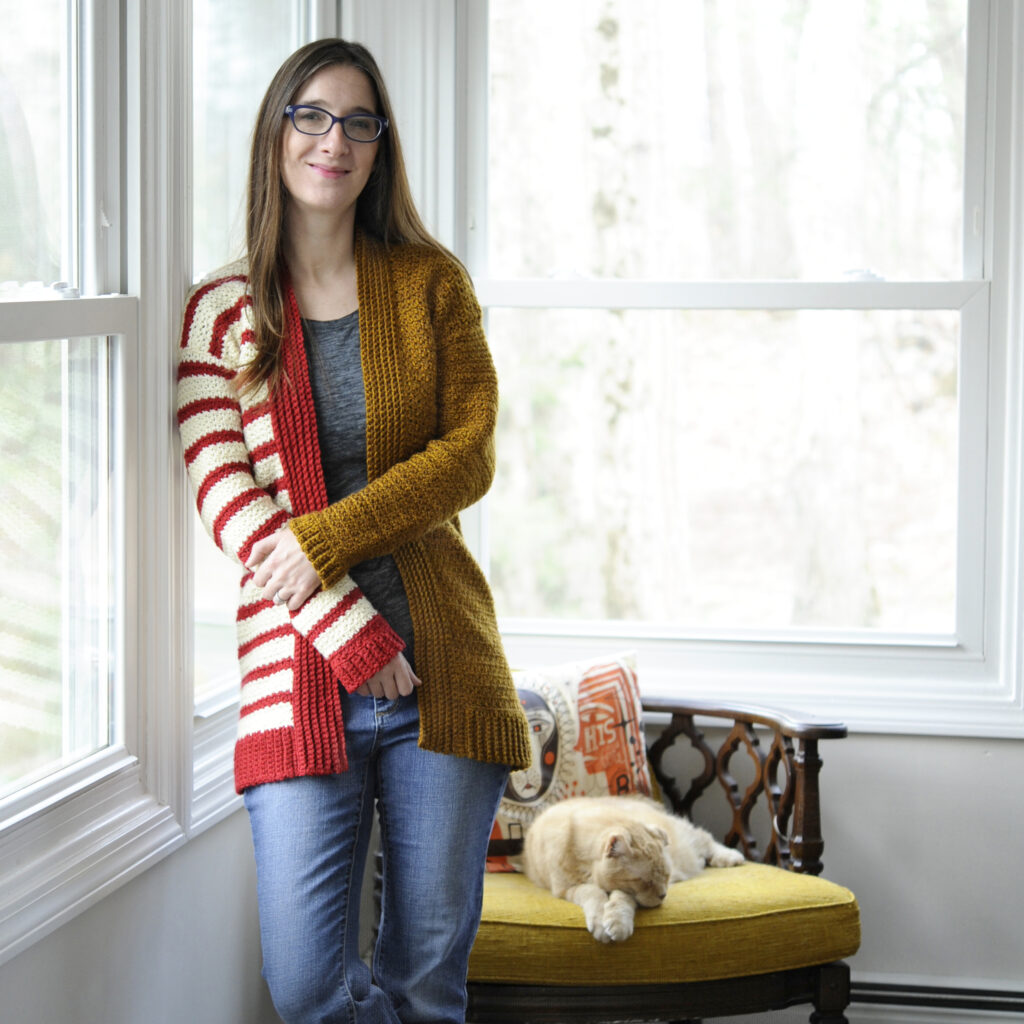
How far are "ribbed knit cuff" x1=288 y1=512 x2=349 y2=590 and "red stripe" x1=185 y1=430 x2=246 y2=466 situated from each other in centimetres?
17

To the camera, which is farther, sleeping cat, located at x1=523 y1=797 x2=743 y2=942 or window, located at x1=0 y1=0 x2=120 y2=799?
sleeping cat, located at x1=523 y1=797 x2=743 y2=942

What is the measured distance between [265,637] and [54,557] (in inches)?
10.9

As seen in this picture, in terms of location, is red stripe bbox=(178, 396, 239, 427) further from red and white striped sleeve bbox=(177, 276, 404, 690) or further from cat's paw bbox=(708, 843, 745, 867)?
cat's paw bbox=(708, 843, 745, 867)

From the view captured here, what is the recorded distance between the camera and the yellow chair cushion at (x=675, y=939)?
2045mm

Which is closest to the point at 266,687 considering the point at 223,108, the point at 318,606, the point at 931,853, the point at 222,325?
the point at 318,606

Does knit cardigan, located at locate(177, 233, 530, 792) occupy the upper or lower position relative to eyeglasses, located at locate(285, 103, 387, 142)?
lower

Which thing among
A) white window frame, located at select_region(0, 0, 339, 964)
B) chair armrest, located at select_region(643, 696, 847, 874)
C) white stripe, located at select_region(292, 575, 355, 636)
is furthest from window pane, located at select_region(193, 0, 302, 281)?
chair armrest, located at select_region(643, 696, 847, 874)

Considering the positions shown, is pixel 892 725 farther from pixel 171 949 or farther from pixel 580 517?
pixel 171 949

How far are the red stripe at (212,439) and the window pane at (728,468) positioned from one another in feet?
4.41

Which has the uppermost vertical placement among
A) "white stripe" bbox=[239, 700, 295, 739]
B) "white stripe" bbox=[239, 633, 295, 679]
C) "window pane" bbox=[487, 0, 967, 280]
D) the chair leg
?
"window pane" bbox=[487, 0, 967, 280]

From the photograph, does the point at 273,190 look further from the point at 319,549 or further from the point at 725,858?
the point at 725,858

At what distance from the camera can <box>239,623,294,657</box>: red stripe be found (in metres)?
1.56

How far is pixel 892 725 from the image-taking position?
8.68ft

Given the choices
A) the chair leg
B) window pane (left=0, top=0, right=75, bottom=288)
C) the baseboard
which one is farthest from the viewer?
the baseboard
